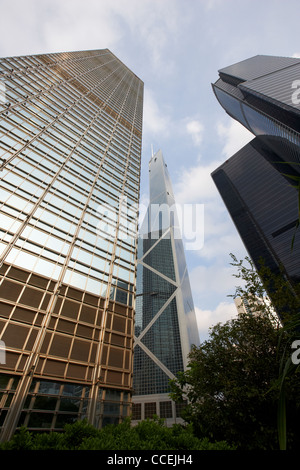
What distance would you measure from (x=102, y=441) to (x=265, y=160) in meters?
120

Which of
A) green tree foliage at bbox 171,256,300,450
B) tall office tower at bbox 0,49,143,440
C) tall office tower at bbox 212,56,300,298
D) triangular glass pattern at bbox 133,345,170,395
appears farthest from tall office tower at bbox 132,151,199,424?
green tree foliage at bbox 171,256,300,450

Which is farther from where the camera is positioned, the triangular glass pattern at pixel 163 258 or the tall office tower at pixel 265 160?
the triangular glass pattern at pixel 163 258

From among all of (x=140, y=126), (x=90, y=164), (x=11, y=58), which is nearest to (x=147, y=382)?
(x=90, y=164)

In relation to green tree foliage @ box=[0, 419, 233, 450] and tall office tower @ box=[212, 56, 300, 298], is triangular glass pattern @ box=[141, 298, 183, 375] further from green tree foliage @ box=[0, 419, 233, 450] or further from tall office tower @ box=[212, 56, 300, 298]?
green tree foliage @ box=[0, 419, 233, 450]

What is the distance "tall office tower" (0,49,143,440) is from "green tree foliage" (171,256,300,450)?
18.7 ft

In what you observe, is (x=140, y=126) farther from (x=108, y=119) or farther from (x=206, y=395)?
(x=206, y=395)

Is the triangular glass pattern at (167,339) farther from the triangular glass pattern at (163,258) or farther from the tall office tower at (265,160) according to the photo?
the tall office tower at (265,160)

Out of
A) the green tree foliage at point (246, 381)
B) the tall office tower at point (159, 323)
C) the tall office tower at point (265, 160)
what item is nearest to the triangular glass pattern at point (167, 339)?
the tall office tower at point (159, 323)

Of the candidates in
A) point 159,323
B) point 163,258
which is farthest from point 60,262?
point 163,258

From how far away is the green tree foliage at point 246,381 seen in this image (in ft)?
27.4

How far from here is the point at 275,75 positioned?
60406 millimetres

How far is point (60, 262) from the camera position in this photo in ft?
50.9

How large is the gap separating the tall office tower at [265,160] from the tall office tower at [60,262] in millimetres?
38909
